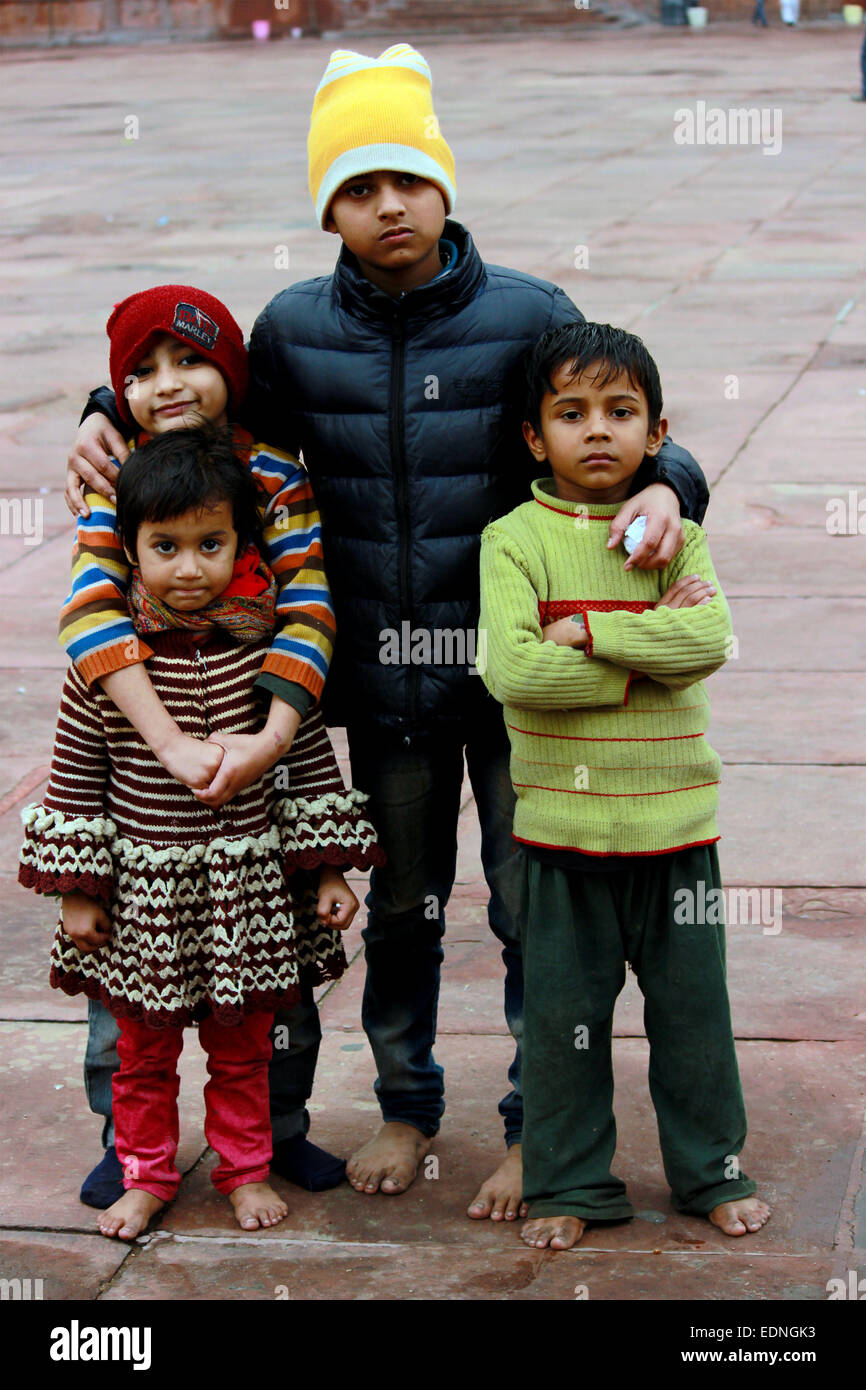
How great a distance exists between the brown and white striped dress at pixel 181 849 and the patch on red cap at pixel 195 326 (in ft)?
1.82

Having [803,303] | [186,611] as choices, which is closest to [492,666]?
[186,611]

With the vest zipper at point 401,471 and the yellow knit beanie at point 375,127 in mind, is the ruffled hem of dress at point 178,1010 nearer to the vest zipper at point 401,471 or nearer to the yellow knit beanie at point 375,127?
the vest zipper at point 401,471

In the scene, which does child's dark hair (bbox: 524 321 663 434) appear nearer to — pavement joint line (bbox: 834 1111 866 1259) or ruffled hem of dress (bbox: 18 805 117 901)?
ruffled hem of dress (bbox: 18 805 117 901)

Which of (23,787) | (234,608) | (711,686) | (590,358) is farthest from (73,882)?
(711,686)

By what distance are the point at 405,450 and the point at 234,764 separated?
69cm

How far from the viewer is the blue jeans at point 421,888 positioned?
3.60m

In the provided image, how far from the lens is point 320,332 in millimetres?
3490

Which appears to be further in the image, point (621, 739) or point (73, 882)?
point (73, 882)

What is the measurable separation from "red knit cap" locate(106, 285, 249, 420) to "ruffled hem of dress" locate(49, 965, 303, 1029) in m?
1.15

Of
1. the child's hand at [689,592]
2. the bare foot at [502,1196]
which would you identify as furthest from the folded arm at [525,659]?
the bare foot at [502,1196]

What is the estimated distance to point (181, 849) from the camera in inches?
133

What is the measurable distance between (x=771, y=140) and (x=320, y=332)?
19.3 metres

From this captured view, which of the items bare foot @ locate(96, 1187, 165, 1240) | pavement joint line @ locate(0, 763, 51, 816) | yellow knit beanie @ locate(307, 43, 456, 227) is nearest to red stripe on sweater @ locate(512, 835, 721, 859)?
bare foot @ locate(96, 1187, 165, 1240)

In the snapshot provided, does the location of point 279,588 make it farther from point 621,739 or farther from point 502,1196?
point 502,1196
